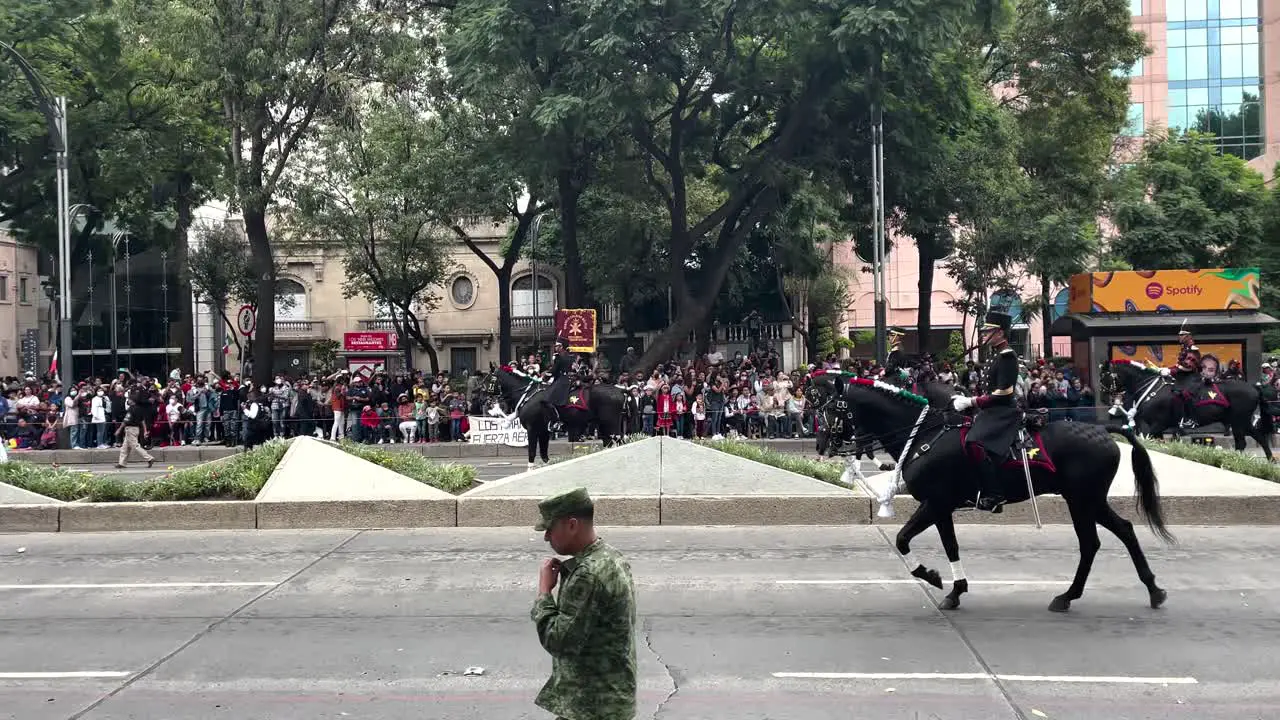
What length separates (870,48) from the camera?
2741cm

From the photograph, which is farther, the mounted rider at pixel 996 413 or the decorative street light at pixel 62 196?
the decorative street light at pixel 62 196

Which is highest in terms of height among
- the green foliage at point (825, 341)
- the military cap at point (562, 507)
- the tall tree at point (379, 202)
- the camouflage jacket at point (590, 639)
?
the tall tree at point (379, 202)

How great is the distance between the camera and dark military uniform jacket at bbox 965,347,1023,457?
970cm

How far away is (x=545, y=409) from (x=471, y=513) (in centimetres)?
741

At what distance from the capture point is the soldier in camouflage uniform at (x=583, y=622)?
15.5 feet

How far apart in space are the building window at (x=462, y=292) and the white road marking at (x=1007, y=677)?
5063cm

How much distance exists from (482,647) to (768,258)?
4314 centimetres

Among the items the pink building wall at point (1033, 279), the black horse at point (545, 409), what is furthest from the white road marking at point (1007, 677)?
the pink building wall at point (1033, 279)

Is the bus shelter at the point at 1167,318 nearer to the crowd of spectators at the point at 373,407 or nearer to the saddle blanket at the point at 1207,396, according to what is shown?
the crowd of spectators at the point at 373,407

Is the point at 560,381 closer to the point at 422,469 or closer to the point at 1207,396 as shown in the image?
the point at 422,469

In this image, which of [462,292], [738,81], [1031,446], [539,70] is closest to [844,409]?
[1031,446]

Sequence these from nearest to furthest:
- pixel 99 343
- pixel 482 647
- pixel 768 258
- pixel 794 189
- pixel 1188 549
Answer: pixel 482 647, pixel 1188 549, pixel 794 189, pixel 768 258, pixel 99 343

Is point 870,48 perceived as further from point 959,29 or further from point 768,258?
point 768,258

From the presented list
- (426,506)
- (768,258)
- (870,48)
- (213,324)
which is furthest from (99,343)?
(426,506)
